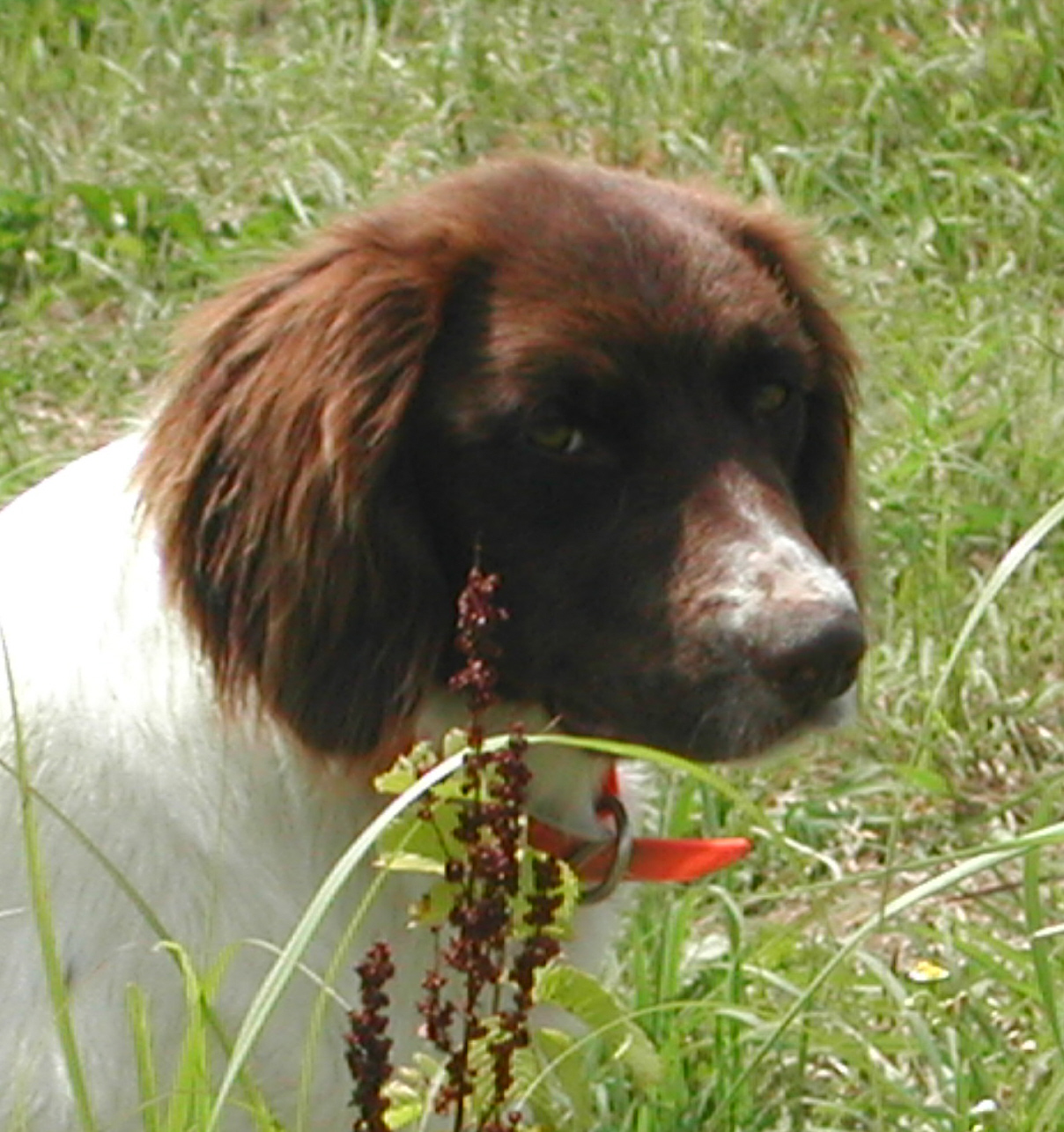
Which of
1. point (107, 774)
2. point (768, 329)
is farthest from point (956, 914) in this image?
point (107, 774)

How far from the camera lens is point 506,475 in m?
3.14

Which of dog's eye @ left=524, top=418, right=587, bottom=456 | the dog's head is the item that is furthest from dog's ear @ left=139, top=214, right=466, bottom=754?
dog's eye @ left=524, top=418, right=587, bottom=456

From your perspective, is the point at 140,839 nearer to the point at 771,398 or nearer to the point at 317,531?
the point at 317,531

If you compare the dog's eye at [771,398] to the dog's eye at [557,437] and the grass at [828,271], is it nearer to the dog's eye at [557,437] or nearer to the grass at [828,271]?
the dog's eye at [557,437]

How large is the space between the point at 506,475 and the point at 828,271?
91 cm

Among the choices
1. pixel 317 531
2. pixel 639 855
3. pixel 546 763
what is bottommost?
pixel 639 855

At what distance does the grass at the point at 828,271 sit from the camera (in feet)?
12.3

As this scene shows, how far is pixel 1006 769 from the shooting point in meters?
4.59

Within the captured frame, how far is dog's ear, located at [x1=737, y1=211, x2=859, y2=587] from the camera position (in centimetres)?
358

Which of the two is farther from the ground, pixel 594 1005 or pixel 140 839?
pixel 594 1005

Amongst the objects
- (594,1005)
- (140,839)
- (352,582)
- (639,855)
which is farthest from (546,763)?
(594,1005)

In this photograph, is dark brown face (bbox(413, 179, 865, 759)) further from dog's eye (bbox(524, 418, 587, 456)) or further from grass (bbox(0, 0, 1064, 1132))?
grass (bbox(0, 0, 1064, 1132))

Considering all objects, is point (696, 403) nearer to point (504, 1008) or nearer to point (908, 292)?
point (504, 1008)

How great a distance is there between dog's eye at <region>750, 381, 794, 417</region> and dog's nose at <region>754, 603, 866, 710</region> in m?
0.41
